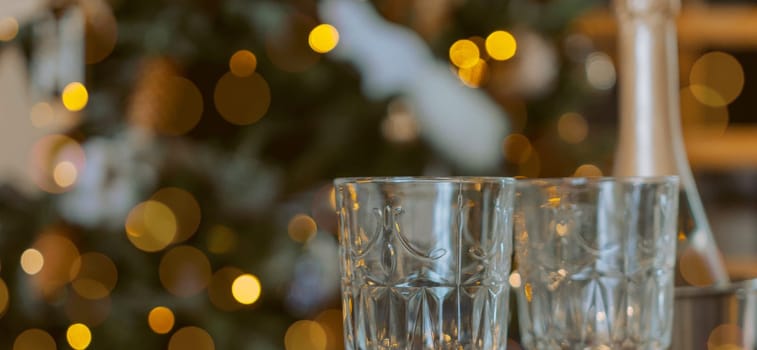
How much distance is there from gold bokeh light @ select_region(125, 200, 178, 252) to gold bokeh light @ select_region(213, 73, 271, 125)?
19 cm

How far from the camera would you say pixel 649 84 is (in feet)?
1.81

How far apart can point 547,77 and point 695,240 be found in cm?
108

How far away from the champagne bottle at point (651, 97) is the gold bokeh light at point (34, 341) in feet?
3.99

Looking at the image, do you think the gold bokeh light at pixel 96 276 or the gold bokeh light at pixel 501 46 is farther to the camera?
the gold bokeh light at pixel 501 46

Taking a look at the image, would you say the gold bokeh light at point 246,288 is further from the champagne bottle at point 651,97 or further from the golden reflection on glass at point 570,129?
the champagne bottle at point 651,97

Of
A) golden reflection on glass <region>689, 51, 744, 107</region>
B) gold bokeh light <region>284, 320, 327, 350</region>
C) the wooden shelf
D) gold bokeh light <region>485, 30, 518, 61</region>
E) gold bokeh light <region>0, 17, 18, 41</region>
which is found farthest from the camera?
golden reflection on glass <region>689, 51, 744, 107</region>

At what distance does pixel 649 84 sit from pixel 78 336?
3.98 feet

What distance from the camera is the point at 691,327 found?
18.1 inches

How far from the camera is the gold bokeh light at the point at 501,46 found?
1.70 meters

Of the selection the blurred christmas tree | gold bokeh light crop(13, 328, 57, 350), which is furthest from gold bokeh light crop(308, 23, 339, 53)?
gold bokeh light crop(13, 328, 57, 350)

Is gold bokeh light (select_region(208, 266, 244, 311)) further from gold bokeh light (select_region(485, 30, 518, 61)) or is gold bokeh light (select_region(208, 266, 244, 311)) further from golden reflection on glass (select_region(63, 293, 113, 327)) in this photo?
gold bokeh light (select_region(485, 30, 518, 61))

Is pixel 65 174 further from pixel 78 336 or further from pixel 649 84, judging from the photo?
pixel 649 84

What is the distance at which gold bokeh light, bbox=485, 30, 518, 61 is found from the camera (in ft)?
5.57

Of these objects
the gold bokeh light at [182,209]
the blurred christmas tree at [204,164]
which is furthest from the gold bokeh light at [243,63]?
the gold bokeh light at [182,209]
